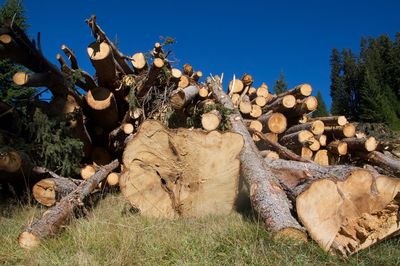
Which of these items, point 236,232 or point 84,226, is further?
point 84,226

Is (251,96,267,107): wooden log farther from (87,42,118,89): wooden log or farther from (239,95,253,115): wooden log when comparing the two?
(87,42,118,89): wooden log

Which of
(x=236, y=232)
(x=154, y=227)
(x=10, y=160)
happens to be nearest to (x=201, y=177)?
(x=154, y=227)

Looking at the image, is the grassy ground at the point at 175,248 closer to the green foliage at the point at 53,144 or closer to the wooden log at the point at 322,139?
the green foliage at the point at 53,144

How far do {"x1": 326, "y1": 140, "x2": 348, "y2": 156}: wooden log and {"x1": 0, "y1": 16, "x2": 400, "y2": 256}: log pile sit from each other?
0.02 metres

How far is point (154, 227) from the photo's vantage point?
13.5 feet

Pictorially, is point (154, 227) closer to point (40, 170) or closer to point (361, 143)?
point (40, 170)

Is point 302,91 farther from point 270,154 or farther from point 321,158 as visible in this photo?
point 270,154

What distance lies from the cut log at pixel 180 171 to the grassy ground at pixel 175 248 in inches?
24.7

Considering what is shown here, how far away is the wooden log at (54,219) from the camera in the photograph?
3.83 m

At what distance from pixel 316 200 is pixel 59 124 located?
3.98 metres


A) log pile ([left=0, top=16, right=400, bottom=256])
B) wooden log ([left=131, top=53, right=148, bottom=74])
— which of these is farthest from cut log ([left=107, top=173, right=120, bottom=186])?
wooden log ([left=131, top=53, right=148, bottom=74])

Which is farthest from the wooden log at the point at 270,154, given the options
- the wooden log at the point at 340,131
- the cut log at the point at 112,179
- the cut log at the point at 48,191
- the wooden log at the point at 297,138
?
the cut log at the point at 48,191

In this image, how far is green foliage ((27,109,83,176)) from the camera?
5.59m

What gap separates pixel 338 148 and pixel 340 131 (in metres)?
0.45
